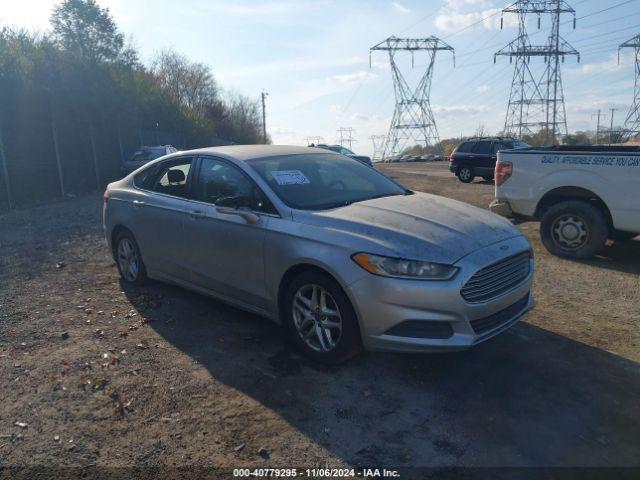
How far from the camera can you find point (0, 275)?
22.1ft

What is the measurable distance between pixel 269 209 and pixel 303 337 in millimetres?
1095

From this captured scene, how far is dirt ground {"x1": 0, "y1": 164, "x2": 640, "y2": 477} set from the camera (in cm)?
300

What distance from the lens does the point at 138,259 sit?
584 centimetres

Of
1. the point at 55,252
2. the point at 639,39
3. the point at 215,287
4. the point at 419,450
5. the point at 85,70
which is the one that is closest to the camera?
the point at 419,450

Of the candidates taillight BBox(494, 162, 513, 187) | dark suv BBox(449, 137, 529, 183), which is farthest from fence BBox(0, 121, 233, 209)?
dark suv BBox(449, 137, 529, 183)

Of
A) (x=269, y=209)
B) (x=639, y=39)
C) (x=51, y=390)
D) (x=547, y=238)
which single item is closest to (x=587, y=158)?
(x=547, y=238)

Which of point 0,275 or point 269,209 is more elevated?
point 269,209

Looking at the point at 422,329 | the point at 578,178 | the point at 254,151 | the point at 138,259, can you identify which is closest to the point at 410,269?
the point at 422,329

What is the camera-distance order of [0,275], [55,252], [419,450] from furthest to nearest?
1. [55,252]
2. [0,275]
3. [419,450]

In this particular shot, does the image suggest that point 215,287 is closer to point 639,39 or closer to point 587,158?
point 587,158

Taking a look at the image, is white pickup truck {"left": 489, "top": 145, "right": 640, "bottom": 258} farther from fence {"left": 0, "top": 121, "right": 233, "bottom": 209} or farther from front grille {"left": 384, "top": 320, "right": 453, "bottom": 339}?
fence {"left": 0, "top": 121, "right": 233, "bottom": 209}

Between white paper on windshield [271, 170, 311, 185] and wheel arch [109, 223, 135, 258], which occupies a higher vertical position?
white paper on windshield [271, 170, 311, 185]

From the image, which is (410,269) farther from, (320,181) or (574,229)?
(574,229)

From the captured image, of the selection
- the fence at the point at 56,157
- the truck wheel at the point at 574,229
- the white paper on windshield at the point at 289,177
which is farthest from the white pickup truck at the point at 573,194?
the fence at the point at 56,157
